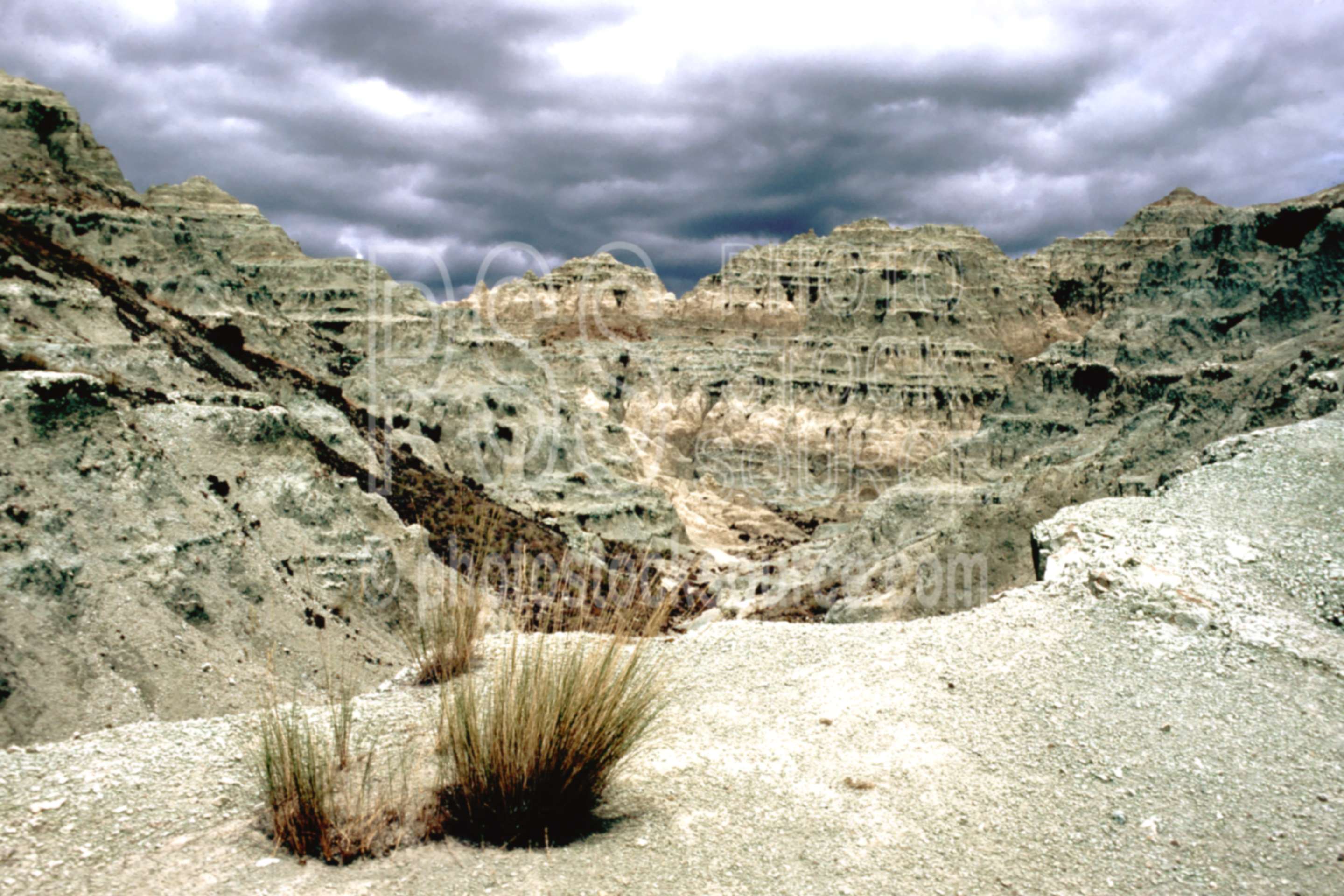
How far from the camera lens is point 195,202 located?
72125 millimetres

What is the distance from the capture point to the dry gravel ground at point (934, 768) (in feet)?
14.9

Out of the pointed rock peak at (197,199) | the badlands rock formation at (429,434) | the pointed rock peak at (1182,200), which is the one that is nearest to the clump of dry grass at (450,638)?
the badlands rock formation at (429,434)

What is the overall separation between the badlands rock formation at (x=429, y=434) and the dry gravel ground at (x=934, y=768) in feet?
11.9

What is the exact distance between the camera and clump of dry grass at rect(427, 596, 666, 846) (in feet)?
16.0

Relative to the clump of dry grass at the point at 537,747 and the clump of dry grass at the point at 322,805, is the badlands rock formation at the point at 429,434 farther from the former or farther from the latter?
the clump of dry grass at the point at 537,747

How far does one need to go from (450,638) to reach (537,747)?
325 centimetres

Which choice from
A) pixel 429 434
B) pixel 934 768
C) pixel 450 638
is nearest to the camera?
pixel 934 768

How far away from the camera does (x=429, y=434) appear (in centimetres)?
4275

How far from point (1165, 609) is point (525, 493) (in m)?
35.2

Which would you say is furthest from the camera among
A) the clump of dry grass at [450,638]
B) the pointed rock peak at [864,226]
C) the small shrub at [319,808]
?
the pointed rock peak at [864,226]

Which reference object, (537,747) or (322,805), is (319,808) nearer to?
(322,805)

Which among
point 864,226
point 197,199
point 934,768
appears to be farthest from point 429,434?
point 864,226

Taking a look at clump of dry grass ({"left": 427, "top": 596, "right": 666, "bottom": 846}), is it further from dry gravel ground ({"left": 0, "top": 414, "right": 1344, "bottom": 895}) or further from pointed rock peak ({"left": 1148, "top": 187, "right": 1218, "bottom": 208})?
pointed rock peak ({"left": 1148, "top": 187, "right": 1218, "bottom": 208})

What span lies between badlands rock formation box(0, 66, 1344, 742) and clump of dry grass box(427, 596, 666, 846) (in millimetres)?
5370
